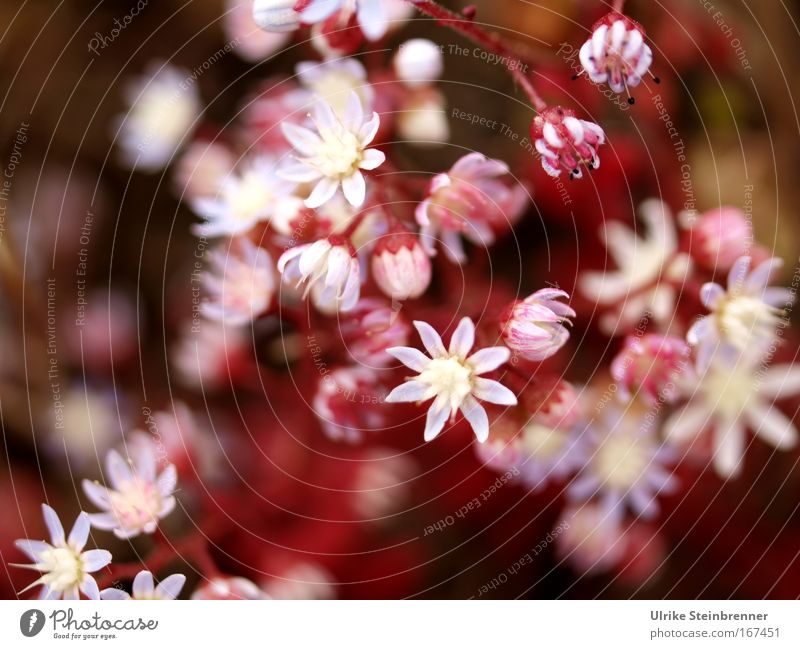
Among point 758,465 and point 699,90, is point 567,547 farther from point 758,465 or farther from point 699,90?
point 699,90

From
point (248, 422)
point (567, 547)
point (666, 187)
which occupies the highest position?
point (666, 187)

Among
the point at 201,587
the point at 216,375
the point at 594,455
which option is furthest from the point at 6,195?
the point at 594,455

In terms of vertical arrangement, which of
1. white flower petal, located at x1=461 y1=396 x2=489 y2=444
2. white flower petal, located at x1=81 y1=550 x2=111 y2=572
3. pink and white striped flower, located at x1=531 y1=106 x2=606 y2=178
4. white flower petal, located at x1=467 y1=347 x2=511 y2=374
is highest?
pink and white striped flower, located at x1=531 y1=106 x2=606 y2=178

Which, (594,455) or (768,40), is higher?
(768,40)

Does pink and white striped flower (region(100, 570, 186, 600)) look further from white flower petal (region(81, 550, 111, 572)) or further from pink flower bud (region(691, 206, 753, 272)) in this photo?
pink flower bud (region(691, 206, 753, 272))

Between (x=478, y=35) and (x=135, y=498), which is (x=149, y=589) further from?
(x=478, y=35)

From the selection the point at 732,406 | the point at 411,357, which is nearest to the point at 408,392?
the point at 411,357

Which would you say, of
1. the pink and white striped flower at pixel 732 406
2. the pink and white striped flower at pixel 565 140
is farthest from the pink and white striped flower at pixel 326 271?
the pink and white striped flower at pixel 732 406

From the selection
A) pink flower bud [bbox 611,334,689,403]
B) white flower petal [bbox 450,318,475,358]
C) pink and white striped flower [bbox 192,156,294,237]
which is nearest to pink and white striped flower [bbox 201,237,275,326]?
pink and white striped flower [bbox 192,156,294,237]
